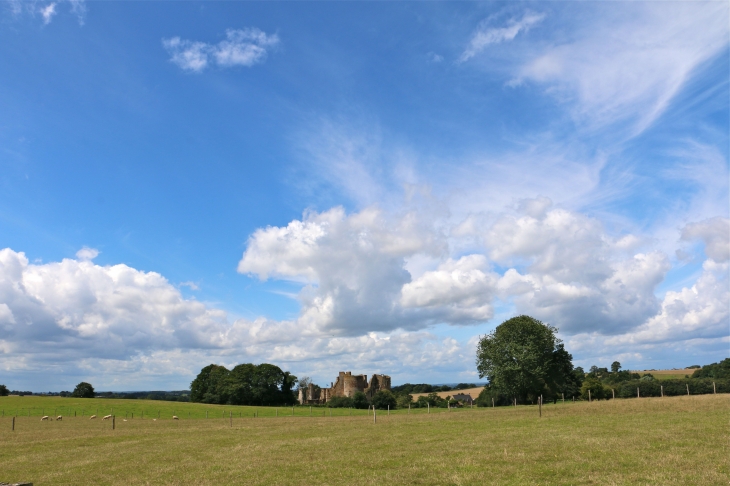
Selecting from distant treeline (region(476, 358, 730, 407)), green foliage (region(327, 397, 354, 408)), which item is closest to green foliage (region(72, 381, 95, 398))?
green foliage (region(327, 397, 354, 408))

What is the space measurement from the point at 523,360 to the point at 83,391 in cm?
13387

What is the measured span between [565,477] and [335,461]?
9.96 metres

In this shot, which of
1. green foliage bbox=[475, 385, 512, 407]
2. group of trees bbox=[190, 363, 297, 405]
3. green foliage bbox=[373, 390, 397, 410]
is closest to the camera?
green foliage bbox=[475, 385, 512, 407]

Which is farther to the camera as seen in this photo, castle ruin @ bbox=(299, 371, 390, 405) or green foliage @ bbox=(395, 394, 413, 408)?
castle ruin @ bbox=(299, 371, 390, 405)

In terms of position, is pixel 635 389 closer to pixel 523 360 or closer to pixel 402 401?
pixel 523 360

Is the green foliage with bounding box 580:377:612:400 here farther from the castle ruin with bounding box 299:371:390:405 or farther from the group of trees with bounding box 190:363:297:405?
the group of trees with bounding box 190:363:297:405

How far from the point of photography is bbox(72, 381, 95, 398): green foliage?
147 metres

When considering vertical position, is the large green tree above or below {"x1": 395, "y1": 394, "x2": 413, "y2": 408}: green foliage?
above

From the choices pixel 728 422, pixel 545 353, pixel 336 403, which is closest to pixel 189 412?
pixel 336 403

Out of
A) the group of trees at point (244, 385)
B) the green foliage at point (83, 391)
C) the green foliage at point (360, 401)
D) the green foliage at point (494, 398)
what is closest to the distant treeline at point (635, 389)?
the green foliage at point (494, 398)

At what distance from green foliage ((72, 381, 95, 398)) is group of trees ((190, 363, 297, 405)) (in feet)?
124

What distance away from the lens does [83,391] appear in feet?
484

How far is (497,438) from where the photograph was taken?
26.7 metres

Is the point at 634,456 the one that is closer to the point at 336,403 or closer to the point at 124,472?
the point at 124,472
